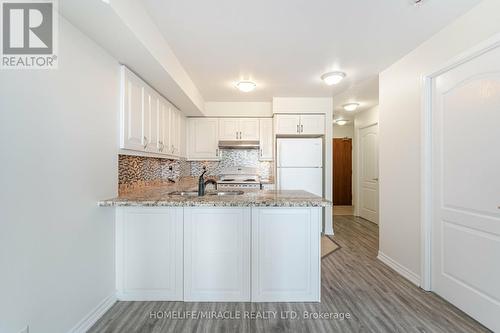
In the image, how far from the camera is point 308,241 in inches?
78.6

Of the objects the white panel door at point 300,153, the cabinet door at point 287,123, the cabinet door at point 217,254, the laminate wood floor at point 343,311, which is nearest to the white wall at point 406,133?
the laminate wood floor at point 343,311

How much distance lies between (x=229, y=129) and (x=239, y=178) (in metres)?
0.98

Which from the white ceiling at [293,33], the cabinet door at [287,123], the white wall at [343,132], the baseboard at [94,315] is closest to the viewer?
the baseboard at [94,315]

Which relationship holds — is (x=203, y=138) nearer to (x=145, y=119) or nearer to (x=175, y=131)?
(x=175, y=131)

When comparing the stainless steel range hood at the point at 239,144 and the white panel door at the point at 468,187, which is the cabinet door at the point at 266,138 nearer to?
the stainless steel range hood at the point at 239,144

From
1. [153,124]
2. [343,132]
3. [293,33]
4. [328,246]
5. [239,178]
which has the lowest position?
[328,246]

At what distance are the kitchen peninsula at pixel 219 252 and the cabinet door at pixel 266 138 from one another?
101 inches

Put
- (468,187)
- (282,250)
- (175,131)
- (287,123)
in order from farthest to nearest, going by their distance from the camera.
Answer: (287,123)
(175,131)
(282,250)
(468,187)

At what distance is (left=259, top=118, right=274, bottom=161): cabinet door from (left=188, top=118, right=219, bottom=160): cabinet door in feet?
2.90

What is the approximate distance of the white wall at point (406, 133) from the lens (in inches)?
77.4

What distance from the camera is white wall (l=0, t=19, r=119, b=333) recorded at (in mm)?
1174

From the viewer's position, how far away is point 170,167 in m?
4.02

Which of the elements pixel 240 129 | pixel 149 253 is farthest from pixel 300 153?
Result: pixel 149 253

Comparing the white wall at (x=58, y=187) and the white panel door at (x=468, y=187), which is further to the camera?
the white panel door at (x=468, y=187)
